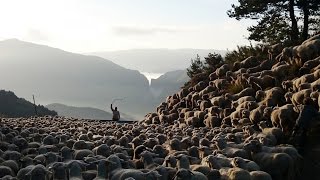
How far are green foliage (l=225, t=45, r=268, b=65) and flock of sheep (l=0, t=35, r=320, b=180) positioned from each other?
1.54m

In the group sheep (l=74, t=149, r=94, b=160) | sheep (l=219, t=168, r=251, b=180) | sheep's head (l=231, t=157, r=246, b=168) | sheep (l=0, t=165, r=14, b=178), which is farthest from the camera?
sheep (l=74, t=149, r=94, b=160)

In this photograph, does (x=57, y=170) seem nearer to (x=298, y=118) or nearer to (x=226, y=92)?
(x=298, y=118)

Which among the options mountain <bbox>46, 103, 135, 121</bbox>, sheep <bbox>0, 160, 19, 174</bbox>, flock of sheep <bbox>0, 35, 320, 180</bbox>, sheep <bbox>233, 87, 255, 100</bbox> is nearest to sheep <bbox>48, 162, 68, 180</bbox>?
flock of sheep <bbox>0, 35, 320, 180</bbox>

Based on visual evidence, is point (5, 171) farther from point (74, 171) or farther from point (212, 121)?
point (212, 121)

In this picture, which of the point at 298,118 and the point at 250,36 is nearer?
the point at 298,118

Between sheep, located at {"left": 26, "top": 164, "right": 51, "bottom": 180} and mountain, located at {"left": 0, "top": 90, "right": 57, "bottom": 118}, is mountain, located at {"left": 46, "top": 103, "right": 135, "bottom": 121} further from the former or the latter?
sheep, located at {"left": 26, "top": 164, "right": 51, "bottom": 180}

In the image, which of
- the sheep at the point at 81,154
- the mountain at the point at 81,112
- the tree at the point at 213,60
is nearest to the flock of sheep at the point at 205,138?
the sheep at the point at 81,154

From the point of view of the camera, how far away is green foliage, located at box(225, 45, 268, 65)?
30737mm

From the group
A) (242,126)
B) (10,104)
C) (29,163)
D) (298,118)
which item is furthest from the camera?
(10,104)

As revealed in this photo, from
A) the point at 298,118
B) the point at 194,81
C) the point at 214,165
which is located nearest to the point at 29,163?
the point at 214,165

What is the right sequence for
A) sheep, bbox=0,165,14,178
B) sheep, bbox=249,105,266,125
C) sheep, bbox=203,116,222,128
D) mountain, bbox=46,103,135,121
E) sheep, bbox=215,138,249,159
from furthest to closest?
mountain, bbox=46,103,135,121 → sheep, bbox=203,116,222,128 → sheep, bbox=249,105,266,125 → sheep, bbox=215,138,249,159 → sheep, bbox=0,165,14,178

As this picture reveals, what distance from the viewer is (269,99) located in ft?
71.8

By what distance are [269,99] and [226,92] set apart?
5768 mm

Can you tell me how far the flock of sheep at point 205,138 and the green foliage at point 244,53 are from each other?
1537 millimetres
